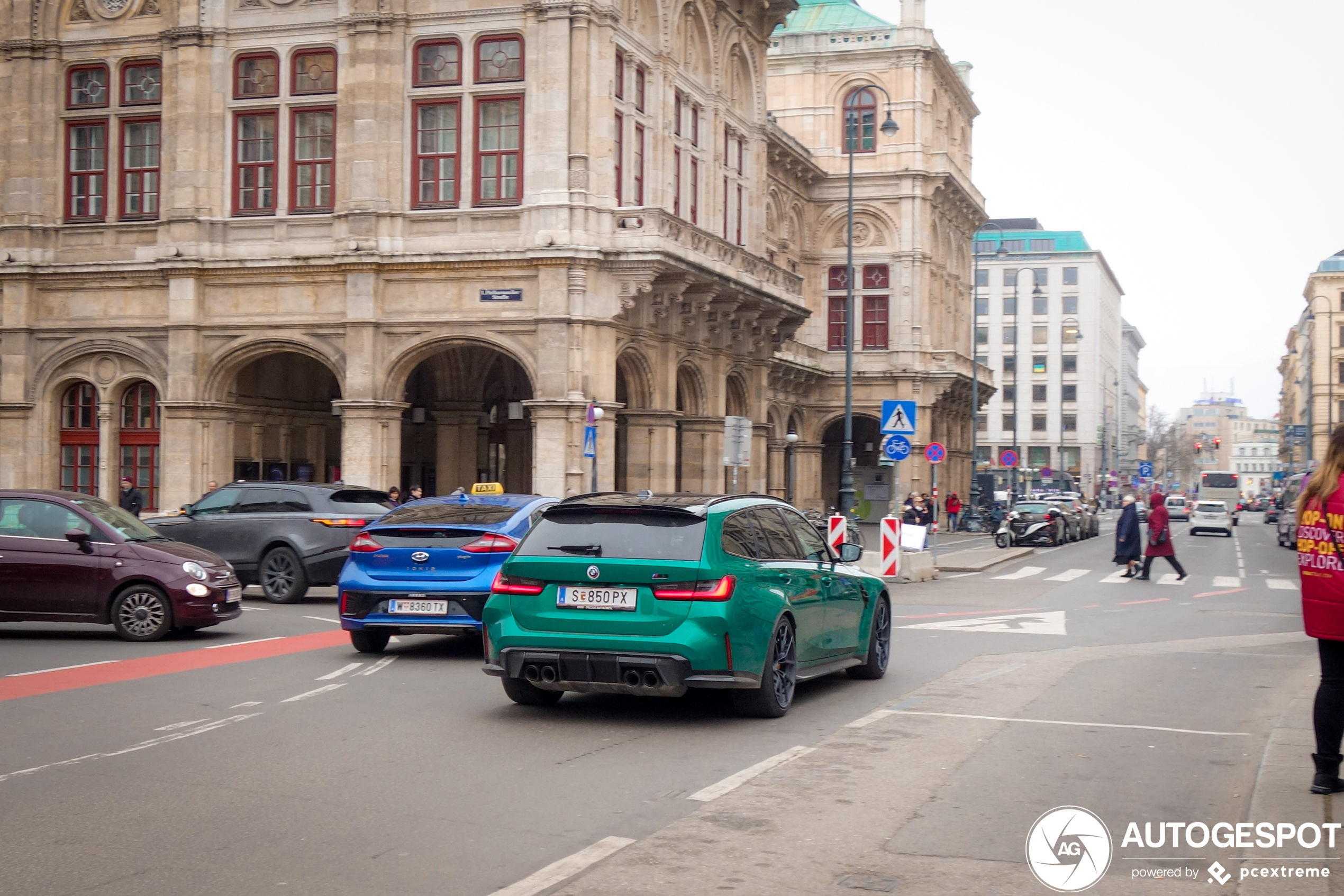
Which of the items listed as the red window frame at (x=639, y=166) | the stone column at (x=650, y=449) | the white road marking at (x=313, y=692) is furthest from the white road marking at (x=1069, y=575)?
the white road marking at (x=313, y=692)

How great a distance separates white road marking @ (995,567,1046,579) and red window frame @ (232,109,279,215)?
18391 mm

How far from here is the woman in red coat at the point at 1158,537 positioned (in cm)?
2638

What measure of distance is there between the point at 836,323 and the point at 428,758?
2186 inches

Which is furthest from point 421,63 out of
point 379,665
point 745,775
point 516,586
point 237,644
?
point 745,775

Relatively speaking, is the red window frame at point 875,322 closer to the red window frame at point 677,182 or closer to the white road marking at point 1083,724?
the red window frame at point 677,182

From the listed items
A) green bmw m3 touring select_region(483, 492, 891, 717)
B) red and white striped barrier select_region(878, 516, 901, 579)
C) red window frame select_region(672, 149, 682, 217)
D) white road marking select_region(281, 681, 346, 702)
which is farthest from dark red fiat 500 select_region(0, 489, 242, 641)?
red window frame select_region(672, 149, 682, 217)

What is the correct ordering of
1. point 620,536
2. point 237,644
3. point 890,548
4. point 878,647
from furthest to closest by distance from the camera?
1. point 890,548
2. point 237,644
3. point 878,647
4. point 620,536

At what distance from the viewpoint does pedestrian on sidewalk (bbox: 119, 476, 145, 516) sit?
102 ft

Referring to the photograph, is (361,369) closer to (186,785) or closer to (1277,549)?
(186,785)

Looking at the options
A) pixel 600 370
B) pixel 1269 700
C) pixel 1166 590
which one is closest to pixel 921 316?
pixel 600 370

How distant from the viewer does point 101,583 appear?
14.2m

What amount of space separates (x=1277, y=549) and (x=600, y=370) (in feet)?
86.1

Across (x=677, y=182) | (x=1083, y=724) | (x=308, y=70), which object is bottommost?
(x=1083, y=724)

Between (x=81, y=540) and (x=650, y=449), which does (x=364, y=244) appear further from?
(x=81, y=540)
